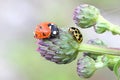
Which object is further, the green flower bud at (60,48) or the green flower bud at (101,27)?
the green flower bud at (101,27)

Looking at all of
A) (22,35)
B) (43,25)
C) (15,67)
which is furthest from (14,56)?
(43,25)

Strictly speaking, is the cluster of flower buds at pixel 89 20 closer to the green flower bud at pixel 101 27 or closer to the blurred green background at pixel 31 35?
the green flower bud at pixel 101 27

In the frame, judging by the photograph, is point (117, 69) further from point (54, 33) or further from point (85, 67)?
point (54, 33)

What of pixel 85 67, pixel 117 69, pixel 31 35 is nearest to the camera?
pixel 117 69

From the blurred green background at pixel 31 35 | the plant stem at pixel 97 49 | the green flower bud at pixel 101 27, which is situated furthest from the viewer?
the blurred green background at pixel 31 35

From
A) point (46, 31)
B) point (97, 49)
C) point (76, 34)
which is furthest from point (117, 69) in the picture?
point (46, 31)

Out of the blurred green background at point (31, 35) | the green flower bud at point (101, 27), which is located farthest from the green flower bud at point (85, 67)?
the blurred green background at point (31, 35)

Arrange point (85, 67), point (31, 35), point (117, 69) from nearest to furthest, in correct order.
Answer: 1. point (117, 69)
2. point (85, 67)
3. point (31, 35)
